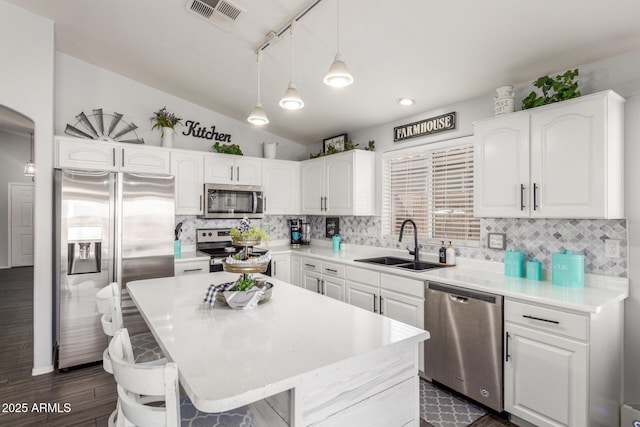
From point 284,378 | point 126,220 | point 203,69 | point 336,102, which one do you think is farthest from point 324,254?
point 284,378

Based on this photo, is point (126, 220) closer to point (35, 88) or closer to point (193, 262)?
point (193, 262)

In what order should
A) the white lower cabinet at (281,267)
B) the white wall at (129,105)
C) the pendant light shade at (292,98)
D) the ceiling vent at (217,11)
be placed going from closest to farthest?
the pendant light shade at (292,98), the ceiling vent at (217,11), the white wall at (129,105), the white lower cabinet at (281,267)

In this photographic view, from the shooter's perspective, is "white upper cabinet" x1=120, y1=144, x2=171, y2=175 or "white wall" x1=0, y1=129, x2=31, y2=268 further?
"white wall" x1=0, y1=129, x2=31, y2=268

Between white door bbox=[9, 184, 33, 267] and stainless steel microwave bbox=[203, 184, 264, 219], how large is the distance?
5.46 meters

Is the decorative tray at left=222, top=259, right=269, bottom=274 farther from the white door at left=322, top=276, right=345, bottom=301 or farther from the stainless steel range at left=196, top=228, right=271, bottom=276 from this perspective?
the stainless steel range at left=196, top=228, right=271, bottom=276

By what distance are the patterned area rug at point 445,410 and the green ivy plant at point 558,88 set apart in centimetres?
220

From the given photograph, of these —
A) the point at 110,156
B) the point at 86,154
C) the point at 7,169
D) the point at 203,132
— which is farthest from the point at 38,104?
the point at 7,169

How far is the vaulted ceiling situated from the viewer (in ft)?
6.72

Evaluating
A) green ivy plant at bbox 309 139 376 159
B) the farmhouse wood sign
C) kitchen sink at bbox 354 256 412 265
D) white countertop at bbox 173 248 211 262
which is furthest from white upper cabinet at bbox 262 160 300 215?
kitchen sink at bbox 354 256 412 265

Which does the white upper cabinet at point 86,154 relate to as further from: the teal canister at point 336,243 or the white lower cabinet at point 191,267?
the teal canister at point 336,243

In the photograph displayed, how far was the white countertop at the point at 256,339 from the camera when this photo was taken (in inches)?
41.3

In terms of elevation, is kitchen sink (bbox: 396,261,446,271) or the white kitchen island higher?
kitchen sink (bbox: 396,261,446,271)

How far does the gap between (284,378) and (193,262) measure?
2.91 metres

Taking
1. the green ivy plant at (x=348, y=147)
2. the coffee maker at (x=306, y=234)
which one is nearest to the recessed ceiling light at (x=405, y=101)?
the green ivy plant at (x=348, y=147)
